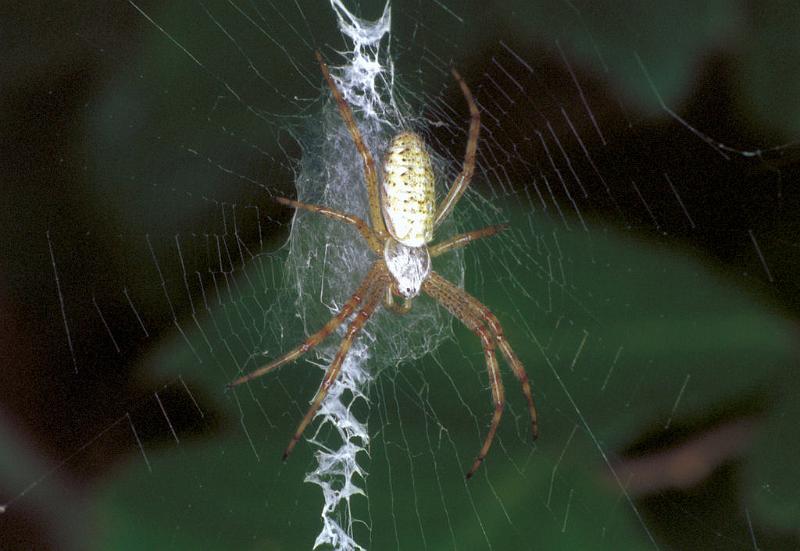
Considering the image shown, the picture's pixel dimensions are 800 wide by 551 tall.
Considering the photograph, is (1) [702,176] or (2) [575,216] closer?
(2) [575,216]

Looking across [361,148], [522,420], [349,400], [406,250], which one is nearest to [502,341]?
[522,420]

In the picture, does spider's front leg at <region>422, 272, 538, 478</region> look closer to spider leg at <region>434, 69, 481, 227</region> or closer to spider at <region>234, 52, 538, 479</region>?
spider at <region>234, 52, 538, 479</region>

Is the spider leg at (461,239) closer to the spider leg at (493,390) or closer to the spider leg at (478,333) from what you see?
the spider leg at (478,333)

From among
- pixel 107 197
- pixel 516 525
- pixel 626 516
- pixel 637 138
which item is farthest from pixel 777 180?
pixel 107 197

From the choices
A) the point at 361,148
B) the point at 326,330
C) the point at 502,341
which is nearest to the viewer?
the point at 361,148

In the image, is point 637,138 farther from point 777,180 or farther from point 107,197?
point 107,197

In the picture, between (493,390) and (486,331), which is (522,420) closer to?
(493,390)
